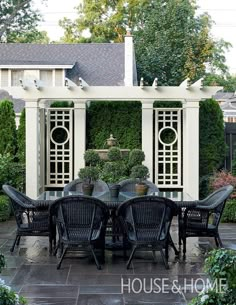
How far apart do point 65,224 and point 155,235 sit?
3.24 ft

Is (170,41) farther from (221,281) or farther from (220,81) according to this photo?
(221,281)

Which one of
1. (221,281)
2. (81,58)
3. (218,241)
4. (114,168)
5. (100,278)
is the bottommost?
(100,278)

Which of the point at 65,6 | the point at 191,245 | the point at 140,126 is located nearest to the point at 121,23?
the point at 65,6

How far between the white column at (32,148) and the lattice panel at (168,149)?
7.97 ft

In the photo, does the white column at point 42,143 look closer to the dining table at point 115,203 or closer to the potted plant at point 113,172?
the potted plant at point 113,172

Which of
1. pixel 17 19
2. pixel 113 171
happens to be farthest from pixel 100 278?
pixel 17 19

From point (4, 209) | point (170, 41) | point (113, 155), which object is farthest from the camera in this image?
point (170, 41)

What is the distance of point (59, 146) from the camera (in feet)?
35.3

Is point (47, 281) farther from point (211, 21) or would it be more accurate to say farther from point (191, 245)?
point (211, 21)

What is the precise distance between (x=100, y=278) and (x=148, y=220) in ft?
2.88

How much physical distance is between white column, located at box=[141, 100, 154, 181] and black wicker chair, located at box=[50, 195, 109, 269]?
15.7 ft

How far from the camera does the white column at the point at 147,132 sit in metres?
10.4

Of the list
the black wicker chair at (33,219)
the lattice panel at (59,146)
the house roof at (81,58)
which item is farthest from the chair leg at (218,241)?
the house roof at (81,58)

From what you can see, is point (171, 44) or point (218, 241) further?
point (171, 44)
